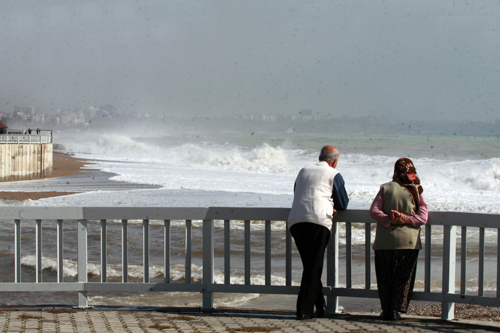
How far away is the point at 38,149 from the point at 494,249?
3072cm

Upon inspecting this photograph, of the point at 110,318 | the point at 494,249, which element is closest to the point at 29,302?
the point at 110,318

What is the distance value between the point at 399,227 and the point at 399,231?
0.04 meters

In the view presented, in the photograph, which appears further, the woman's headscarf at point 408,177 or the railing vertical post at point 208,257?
the railing vertical post at point 208,257

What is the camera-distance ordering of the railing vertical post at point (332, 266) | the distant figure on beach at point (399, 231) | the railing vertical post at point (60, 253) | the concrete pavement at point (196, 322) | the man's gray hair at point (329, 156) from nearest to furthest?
the concrete pavement at point (196, 322) → the distant figure on beach at point (399, 231) → the man's gray hair at point (329, 156) → the railing vertical post at point (332, 266) → the railing vertical post at point (60, 253)

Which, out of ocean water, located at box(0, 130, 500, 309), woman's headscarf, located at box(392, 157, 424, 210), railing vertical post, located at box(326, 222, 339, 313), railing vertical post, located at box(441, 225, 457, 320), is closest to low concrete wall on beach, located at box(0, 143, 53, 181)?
ocean water, located at box(0, 130, 500, 309)

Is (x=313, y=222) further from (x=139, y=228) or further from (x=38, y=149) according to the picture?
(x=38, y=149)

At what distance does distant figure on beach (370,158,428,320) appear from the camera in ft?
17.5

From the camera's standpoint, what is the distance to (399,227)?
5.35 m

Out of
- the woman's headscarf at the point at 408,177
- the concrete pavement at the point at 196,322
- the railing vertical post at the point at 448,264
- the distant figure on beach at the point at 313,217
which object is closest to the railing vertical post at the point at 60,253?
the concrete pavement at the point at 196,322

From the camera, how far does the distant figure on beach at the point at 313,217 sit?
5344 mm

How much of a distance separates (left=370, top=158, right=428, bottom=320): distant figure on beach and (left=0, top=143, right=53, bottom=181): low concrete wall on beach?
104 feet

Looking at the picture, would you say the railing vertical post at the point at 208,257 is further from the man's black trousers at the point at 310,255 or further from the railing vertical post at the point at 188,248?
the man's black trousers at the point at 310,255

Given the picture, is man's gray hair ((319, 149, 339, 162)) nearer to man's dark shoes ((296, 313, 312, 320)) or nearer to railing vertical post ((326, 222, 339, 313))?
railing vertical post ((326, 222, 339, 313))

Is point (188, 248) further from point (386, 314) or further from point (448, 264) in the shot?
point (448, 264)
